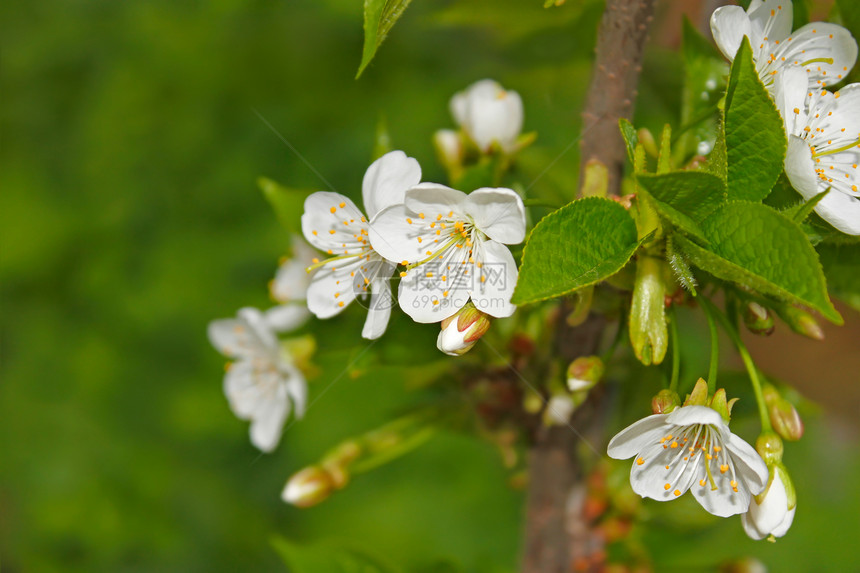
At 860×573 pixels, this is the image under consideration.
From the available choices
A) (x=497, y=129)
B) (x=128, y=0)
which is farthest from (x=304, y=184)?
(x=497, y=129)

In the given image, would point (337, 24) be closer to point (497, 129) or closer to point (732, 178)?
point (497, 129)

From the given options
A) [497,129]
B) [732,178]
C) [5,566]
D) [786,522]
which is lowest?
[5,566]

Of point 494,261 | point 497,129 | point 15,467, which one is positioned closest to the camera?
point 494,261

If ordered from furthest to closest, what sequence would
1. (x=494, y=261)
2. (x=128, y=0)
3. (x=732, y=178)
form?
(x=128, y=0) < (x=494, y=261) < (x=732, y=178)

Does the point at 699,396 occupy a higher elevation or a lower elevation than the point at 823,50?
lower

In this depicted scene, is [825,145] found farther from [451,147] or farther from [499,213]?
[451,147]

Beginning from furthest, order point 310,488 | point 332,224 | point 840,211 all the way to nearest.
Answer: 1. point 310,488
2. point 332,224
3. point 840,211

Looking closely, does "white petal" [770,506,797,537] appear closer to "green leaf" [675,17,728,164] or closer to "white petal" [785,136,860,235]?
"white petal" [785,136,860,235]

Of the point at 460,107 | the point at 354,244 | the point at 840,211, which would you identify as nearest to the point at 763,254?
the point at 840,211
